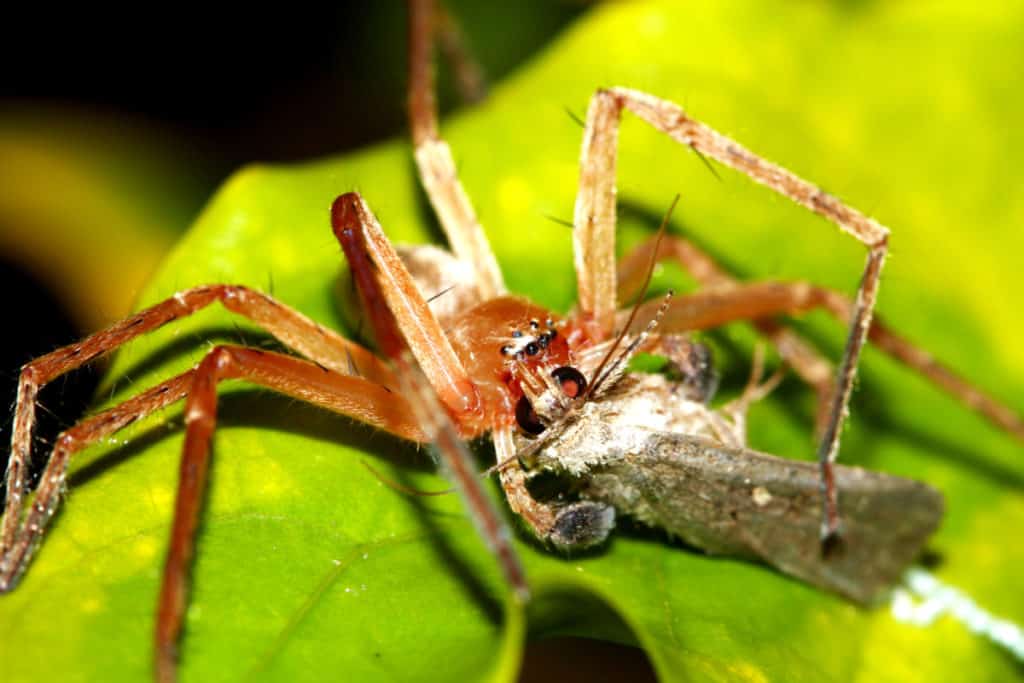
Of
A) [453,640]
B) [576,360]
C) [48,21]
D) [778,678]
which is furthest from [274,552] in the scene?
[48,21]

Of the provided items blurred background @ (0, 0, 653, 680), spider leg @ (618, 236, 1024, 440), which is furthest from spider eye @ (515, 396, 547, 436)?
blurred background @ (0, 0, 653, 680)

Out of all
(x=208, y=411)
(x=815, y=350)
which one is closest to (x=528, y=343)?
(x=208, y=411)

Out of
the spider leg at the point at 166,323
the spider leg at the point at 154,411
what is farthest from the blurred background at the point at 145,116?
the spider leg at the point at 154,411

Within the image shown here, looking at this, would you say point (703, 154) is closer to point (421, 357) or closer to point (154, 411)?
point (421, 357)

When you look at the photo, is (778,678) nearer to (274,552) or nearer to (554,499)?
(554,499)

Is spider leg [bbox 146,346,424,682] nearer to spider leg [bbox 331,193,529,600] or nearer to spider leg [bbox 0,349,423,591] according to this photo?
spider leg [bbox 0,349,423,591]
